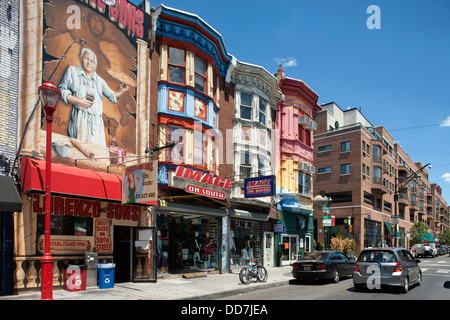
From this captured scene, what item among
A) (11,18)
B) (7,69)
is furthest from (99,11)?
(7,69)

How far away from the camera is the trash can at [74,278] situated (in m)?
12.9

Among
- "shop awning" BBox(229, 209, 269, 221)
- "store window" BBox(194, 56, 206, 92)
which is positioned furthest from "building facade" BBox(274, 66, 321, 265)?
"store window" BBox(194, 56, 206, 92)

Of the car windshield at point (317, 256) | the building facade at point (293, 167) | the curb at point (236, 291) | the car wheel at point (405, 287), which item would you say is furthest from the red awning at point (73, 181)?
the building facade at point (293, 167)

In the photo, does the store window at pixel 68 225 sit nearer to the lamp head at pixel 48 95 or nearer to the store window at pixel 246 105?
the lamp head at pixel 48 95

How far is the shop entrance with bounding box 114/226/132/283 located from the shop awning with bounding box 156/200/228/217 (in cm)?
173

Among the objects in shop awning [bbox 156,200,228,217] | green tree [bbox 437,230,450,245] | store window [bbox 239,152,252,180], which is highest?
store window [bbox 239,152,252,180]

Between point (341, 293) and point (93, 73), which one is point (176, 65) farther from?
point (341, 293)

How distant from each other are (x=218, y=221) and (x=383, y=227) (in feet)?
138

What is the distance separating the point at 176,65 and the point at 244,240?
36.0ft

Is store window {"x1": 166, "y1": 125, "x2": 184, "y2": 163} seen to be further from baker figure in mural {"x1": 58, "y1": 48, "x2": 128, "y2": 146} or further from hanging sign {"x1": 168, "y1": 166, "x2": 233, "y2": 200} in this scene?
baker figure in mural {"x1": 58, "y1": 48, "x2": 128, "y2": 146}

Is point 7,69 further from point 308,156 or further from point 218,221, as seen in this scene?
point 308,156

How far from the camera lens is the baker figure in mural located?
1418cm

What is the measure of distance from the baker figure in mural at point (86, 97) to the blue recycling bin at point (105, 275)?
15.0ft

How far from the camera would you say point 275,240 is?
26250 mm
